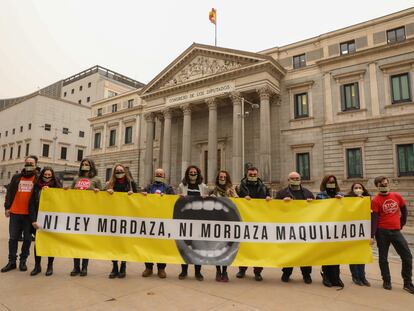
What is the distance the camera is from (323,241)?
550cm

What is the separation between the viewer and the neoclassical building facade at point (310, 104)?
71.2 feet

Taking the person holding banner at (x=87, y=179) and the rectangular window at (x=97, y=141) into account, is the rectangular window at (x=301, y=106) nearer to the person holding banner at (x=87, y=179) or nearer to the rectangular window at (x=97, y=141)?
the person holding banner at (x=87, y=179)

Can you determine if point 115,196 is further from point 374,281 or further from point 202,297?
point 374,281

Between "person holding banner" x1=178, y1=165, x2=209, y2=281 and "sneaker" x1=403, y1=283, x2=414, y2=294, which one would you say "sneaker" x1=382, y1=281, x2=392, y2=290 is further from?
"person holding banner" x1=178, y1=165, x2=209, y2=281

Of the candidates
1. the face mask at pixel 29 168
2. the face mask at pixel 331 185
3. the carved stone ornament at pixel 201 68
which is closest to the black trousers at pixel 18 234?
the face mask at pixel 29 168

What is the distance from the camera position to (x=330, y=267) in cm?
547

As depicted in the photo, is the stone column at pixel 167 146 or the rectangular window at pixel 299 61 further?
the stone column at pixel 167 146

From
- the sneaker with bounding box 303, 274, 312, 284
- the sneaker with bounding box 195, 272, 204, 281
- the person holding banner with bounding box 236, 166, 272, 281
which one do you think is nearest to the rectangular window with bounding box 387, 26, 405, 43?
the person holding banner with bounding box 236, 166, 272, 281

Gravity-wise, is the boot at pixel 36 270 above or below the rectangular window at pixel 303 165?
below

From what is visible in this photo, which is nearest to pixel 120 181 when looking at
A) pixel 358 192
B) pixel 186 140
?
pixel 358 192

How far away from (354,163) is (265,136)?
7164mm

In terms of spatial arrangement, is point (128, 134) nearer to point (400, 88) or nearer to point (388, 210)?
point (400, 88)

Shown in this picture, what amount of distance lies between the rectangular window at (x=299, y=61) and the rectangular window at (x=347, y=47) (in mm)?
3203

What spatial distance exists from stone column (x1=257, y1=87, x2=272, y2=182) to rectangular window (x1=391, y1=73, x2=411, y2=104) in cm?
920
